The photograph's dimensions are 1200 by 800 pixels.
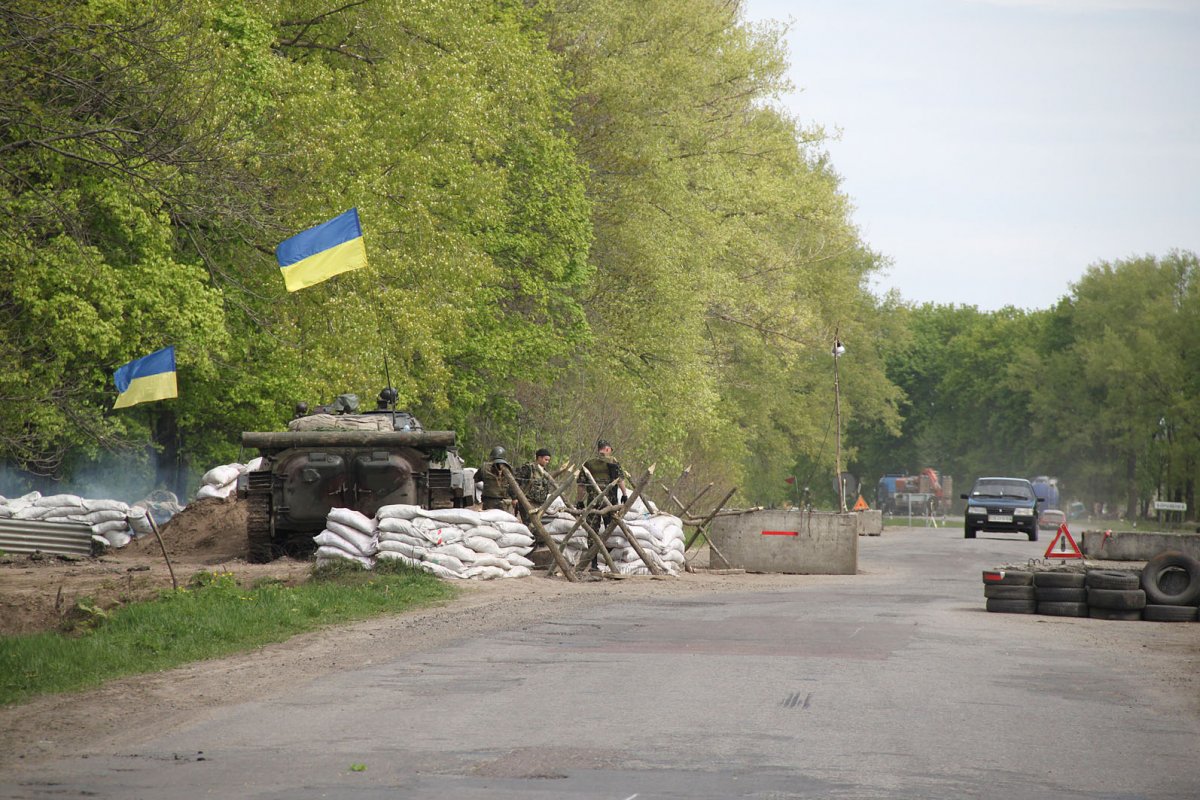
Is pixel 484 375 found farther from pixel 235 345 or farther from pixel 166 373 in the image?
pixel 166 373

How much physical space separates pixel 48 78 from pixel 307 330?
1240cm

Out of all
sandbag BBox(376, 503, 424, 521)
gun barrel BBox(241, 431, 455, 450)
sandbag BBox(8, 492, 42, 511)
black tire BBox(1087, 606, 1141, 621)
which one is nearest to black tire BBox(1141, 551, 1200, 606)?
black tire BBox(1087, 606, 1141, 621)

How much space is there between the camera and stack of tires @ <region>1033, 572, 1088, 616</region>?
19656 mm

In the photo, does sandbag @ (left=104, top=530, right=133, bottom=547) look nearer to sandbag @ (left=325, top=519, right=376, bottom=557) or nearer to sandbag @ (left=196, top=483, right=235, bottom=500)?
sandbag @ (left=196, top=483, right=235, bottom=500)

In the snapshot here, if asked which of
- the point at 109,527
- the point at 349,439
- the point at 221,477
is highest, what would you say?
the point at 349,439

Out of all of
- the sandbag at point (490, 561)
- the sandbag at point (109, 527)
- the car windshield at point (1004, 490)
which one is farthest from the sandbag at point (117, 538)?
the car windshield at point (1004, 490)

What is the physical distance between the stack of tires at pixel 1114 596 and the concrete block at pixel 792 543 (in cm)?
947

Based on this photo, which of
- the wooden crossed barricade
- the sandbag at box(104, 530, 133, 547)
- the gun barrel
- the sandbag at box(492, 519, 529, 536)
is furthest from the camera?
the sandbag at box(104, 530, 133, 547)

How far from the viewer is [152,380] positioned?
24359mm

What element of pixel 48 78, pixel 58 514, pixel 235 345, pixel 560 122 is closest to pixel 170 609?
pixel 48 78

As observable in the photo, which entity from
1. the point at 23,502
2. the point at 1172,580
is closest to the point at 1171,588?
the point at 1172,580

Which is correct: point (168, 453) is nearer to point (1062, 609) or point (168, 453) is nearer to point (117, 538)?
point (117, 538)

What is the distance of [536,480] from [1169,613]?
427 inches

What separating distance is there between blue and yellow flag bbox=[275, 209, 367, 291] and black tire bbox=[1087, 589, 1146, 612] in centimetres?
1167
